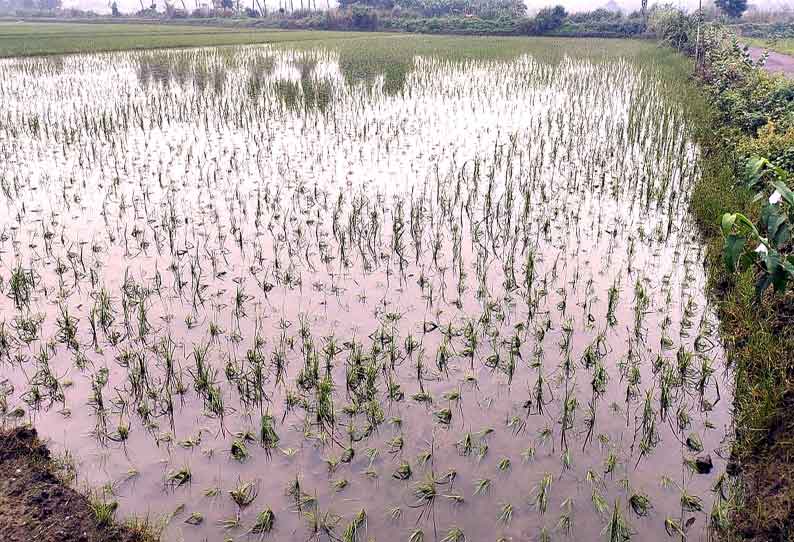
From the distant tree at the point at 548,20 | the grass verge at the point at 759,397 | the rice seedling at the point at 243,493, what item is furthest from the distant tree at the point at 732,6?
the rice seedling at the point at 243,493

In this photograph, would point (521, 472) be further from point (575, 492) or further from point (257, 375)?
point (257, 375)

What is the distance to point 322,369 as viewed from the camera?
377cm

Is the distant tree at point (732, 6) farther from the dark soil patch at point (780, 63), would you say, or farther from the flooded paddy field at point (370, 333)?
the flooded paddy field at point (370, 333)

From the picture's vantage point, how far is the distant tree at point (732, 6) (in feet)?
145

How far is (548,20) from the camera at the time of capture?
3719 centimetres

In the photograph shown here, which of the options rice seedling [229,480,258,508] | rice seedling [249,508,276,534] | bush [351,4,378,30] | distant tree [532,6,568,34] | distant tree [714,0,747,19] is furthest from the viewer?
distant tree [714,0,747,19]

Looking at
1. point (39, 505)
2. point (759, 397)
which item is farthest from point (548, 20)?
point (39, 505)

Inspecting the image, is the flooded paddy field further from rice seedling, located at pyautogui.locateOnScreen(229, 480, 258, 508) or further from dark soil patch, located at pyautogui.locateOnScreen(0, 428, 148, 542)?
dark soil patch, located at pyautogui.locateOnScreen(0, 428, 148, 542)

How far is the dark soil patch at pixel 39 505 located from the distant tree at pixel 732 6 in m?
53.8

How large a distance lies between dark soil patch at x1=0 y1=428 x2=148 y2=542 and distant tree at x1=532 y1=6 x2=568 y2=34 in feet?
131

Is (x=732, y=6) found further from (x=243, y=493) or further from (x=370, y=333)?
(x=243, y=493)

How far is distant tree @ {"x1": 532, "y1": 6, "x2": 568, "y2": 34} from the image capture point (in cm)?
3706

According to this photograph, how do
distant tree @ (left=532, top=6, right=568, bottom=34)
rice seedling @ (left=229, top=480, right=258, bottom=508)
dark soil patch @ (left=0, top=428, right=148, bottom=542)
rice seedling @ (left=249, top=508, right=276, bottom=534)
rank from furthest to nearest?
distant tree @ (left=532, top=6, right=568, bottom=34) < rice seedling @ (left=229, top=480, right=258, bottom=508) < rice seedling @ (left=249, top=508, right=276, bottom=534) < dark soil patch @ (left=0, top=428, right=148, bottom=542)

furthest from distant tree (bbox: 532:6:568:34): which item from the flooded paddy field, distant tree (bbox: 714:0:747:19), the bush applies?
the flooded paddy field
